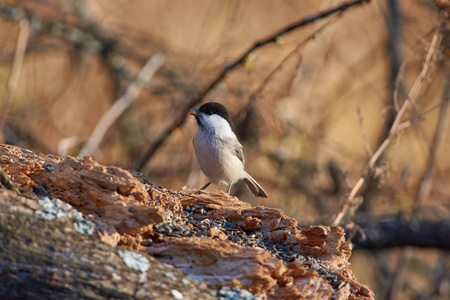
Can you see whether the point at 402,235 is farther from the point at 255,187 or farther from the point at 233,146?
the point at 233,146

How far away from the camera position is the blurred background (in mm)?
6523

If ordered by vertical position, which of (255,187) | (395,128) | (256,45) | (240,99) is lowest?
(395,128)

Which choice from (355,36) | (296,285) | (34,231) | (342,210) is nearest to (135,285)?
(34,231)

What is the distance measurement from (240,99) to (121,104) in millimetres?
1452

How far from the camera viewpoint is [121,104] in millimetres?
6371

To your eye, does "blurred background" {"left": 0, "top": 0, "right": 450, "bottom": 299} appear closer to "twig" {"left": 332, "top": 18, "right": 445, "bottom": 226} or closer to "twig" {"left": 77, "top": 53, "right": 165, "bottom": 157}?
"twig" {"left": 77, "top": 53, "right": 165, "bottom": 157}

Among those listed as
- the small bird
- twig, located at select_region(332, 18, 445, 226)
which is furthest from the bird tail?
twig, located at select_region(332, 18, 445, 226)

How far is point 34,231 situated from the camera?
1.70 m

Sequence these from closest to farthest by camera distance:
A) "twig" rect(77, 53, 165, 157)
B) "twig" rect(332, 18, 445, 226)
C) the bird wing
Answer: "twig" rect(332, 18, 445, 226) → the bird wing → "twig" rect(77, 53, 165, 157)

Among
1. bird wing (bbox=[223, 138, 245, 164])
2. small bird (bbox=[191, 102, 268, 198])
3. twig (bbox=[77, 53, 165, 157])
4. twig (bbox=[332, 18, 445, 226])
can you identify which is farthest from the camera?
twig (bbox=[77, 53, 165, 157])

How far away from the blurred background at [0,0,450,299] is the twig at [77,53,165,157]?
0.10 feet

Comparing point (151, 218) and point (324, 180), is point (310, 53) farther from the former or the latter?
point (151, 218)

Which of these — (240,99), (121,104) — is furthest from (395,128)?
(121,104)

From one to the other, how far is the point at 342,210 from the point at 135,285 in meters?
2.17
